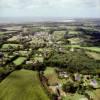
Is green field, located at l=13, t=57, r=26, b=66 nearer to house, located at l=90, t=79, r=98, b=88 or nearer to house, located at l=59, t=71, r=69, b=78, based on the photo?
house, located at l=59, t=71, r=69, b=78

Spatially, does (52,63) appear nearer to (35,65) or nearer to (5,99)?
(35,65)

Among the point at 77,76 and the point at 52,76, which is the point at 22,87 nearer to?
the point at 52,76

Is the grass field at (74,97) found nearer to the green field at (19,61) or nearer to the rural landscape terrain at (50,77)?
the rural landscape terrain at (50,77)

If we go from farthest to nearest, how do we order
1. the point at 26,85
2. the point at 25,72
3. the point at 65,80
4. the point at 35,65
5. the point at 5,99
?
the point at 35,65 < the point at 25,72 < the point at 65,80 < the point at 26,85 < the point at 5,99

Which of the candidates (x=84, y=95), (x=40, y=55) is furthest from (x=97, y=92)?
(x=40, y=55)

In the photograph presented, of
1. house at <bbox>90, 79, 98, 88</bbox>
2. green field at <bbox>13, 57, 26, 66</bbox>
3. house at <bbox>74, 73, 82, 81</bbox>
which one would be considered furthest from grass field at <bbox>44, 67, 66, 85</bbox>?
green field at <bbox>13, 57, 26, 66</bbox>

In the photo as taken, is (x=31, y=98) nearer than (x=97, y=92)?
Yes

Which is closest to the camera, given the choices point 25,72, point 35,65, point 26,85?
point 26,85

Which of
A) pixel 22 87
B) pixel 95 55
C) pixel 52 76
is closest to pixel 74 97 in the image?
pixel 22 87

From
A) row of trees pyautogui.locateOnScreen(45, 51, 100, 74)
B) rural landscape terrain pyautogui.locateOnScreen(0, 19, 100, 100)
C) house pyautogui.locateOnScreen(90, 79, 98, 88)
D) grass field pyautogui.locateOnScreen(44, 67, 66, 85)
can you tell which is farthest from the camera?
row of trees pyautogui.locateOnScreen(45, 51, 100, 74)
